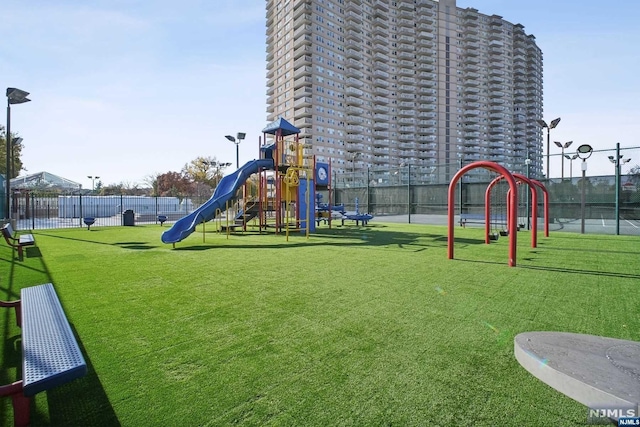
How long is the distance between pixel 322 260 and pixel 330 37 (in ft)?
292

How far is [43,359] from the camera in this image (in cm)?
229

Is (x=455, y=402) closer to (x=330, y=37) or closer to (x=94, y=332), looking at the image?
(x=94, y=332)

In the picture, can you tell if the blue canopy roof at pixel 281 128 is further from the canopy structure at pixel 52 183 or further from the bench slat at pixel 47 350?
the canopy structure at pixel 52 183

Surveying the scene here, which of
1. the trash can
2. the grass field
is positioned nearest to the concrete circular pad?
the grass field

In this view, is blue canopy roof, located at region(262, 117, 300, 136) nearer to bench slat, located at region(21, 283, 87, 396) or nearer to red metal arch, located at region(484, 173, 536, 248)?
red metal arch, located at region(484, 173, 536, 248)

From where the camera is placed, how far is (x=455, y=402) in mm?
2512

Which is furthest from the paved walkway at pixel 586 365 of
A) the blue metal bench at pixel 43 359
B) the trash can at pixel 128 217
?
the trash can at pixel 128 217

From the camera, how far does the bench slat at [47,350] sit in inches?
81.5

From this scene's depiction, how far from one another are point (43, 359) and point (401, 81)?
108227 mm

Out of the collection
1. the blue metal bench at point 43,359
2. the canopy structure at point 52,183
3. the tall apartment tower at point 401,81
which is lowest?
the blue metal bench at point 43,359

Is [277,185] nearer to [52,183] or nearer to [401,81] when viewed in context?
[52,183]

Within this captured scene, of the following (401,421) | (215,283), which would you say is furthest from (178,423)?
(215,283)

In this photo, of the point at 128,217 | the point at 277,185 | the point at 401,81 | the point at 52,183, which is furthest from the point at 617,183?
the point at 401,81

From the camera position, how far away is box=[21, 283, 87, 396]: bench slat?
2070 millimetres
